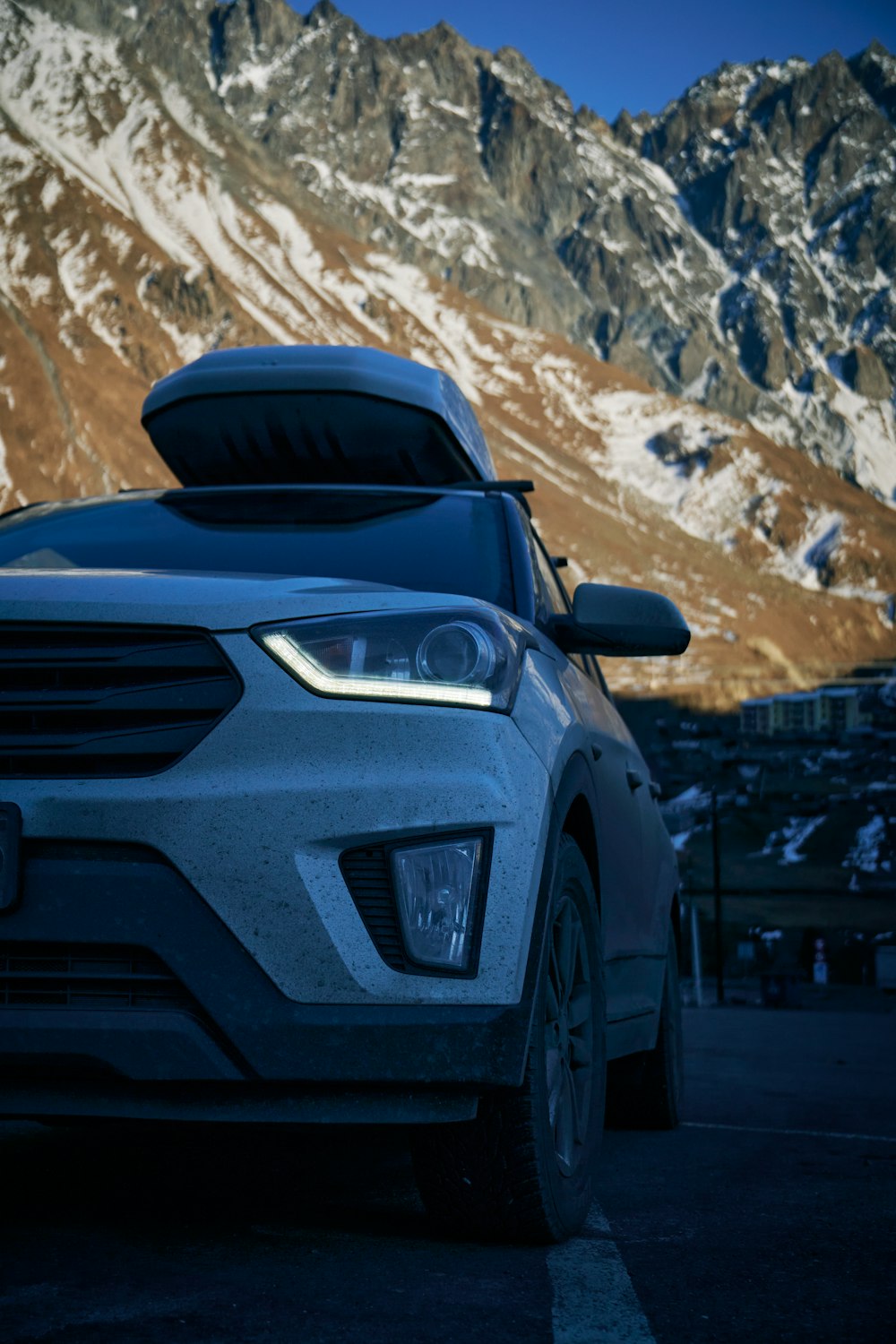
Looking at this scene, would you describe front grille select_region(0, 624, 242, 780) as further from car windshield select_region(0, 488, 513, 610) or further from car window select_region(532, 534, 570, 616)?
car window select_region(532, 534, 570, 616)

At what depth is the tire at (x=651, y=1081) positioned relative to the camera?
16.8 ft

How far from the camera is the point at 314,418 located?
5918 mm

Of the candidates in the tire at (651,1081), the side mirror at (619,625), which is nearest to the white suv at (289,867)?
the side mirror at (619,625)

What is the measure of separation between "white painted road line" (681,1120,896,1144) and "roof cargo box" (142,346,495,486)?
8.35 feet

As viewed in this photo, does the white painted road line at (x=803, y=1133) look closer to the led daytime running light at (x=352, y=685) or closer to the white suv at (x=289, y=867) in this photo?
the white suv at (x=289, y=867)

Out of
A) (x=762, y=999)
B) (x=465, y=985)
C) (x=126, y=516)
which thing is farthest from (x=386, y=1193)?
(x=762, y=999)

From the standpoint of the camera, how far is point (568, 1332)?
2318 millimetres

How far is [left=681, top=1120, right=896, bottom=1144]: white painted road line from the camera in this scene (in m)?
5.22

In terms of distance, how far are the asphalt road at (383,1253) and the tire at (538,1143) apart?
64 mm

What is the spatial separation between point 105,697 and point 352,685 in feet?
1.32

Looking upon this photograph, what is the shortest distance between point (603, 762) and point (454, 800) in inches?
47.6

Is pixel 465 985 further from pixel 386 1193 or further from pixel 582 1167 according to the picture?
pixel 386 1193

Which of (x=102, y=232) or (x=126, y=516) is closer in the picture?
(x=126, y=516)

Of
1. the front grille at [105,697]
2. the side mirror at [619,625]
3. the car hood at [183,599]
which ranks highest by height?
the side mirror at [619,625]
